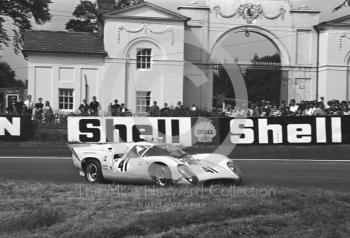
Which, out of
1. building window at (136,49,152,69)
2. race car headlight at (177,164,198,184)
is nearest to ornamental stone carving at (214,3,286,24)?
building window at (136,49,152,69)

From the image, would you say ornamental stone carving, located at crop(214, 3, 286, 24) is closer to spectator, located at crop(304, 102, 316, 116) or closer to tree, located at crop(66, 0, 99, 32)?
spectator, located at crop(304, 102, 316, 116)

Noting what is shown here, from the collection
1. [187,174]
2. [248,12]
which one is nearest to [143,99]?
[248,12]

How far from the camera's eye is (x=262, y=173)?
14727 millimetres

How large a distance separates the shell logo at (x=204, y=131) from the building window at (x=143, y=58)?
18.6 m

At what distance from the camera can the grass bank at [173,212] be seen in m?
6.47

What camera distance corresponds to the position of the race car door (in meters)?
11.5

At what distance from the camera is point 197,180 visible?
10.8 metres

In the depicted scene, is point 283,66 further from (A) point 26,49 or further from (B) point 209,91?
(A) point 26,49

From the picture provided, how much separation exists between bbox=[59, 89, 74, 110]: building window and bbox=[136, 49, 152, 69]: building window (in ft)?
17.5

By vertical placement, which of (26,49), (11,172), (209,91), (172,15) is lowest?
(11,172)

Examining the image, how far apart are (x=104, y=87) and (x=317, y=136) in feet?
68.0

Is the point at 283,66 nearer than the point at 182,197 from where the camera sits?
No

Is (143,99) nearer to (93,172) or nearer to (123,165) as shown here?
(93,172)

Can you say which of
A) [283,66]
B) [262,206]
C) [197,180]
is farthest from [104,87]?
[262,206]
